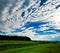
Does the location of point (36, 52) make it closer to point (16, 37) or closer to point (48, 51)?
point (48, 51)

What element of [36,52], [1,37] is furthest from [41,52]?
[1,37]

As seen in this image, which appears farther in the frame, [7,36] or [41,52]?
[7,36]

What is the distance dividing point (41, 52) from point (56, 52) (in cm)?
296

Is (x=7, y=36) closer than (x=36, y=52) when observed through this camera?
No

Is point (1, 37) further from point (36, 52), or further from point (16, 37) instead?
point (36, 52)

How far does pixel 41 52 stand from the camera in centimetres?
3562

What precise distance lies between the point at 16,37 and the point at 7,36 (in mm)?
8116

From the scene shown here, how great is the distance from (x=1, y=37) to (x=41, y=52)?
10999 centimetres

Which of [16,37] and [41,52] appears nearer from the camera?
[41,52]

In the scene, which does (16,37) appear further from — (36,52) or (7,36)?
(36,52)

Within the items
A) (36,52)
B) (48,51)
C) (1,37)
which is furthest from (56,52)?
(1,37)

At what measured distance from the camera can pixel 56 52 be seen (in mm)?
35719

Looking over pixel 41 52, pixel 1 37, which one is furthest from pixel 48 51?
pixel 1 37

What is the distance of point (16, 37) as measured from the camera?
151m
